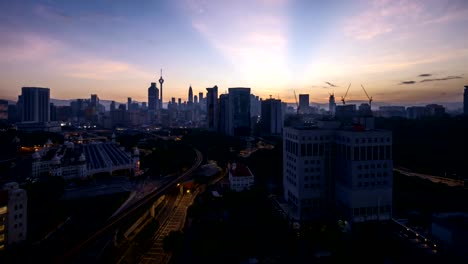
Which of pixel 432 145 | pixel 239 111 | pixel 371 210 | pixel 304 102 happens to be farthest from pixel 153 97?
pixel 371 210

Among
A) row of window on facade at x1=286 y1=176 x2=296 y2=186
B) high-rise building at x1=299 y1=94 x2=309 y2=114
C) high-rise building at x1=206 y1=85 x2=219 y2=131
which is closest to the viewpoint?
row of window on facade at x1=286 y1=176 x2=296 y2=186

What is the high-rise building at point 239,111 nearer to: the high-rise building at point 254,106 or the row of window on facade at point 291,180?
the row of window on facade at point 291,180

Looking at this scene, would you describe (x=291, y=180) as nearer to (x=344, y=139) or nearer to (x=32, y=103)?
(x=344, y=139)

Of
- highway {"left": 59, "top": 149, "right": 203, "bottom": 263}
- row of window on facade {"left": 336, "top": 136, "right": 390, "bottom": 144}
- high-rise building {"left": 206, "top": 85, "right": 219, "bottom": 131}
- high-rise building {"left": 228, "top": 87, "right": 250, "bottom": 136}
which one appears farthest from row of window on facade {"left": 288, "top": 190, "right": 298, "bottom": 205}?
high-rise building {"left": 206, "top": 85, "right": 219, "bottom": 131}

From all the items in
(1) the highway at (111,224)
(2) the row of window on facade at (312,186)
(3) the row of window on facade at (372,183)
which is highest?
(3) the row of window on facade at (372,183)

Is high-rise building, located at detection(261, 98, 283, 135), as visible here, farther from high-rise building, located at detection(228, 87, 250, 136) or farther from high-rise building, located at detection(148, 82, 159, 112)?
high-rise building, located at detection(148, 82, 159, 112)

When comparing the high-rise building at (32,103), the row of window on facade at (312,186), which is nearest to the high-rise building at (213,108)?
the high-rise building at (32,103)
